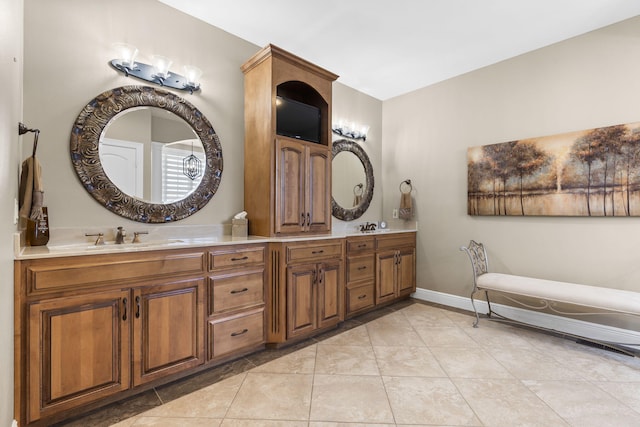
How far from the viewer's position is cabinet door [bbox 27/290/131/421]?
1.56 metres

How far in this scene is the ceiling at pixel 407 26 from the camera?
2523 millimetres

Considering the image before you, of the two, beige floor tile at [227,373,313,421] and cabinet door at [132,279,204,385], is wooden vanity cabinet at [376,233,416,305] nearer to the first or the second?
beige floor tile at [227,373,313,421]

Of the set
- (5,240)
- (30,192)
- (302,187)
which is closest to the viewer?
(5,240)

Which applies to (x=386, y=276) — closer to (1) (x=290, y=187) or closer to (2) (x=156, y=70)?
(1) (x=290, y=187)

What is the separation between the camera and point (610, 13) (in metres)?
2.62

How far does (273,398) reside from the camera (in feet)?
6.35

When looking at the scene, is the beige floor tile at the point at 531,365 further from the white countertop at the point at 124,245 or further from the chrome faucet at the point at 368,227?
the chrome faucet at the point at 368,227

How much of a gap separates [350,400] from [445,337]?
139 cm

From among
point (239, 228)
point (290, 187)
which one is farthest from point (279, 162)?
point (239, 228)

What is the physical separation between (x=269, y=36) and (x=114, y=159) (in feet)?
6.03

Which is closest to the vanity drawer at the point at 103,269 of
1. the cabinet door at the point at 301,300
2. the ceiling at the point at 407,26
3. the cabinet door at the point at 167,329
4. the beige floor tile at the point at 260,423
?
the cabinet door at the point at 167,329

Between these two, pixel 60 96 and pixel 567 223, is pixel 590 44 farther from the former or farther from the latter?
pixel 60 96

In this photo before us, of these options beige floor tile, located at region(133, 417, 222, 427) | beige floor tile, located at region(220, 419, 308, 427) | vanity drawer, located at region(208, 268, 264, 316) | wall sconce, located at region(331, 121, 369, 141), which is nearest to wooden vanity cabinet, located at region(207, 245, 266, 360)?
vanity drawer, located at region(208, 268, 264, 316)

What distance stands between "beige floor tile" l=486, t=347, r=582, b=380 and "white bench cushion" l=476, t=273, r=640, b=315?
49 centimetres
